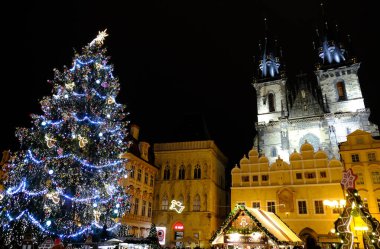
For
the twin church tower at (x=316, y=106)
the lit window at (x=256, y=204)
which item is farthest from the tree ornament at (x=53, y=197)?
the twin church tower at (x=316, y=106)

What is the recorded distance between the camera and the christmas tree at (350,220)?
13359 mm

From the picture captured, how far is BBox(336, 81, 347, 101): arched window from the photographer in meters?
40.1

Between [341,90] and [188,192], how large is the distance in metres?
24.9

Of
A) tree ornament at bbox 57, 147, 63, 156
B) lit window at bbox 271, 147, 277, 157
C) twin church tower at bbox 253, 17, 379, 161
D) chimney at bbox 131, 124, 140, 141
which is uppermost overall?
twin church tower at bbox 253, 17, 379, 161

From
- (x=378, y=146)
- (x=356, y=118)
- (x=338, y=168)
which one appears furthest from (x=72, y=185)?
(x=356, y=118)

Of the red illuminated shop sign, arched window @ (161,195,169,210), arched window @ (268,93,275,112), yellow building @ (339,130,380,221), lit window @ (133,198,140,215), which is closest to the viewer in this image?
yellow building @ (339,130,380,221)

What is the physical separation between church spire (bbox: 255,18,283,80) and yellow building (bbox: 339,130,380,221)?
54.0ft

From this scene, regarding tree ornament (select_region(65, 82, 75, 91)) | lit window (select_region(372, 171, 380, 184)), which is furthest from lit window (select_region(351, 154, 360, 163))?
tree ornament (select_region(65, 82, 75, 91))

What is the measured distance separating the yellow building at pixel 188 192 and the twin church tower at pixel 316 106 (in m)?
8.34

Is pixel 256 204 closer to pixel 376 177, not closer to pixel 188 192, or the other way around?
pixel 188 192

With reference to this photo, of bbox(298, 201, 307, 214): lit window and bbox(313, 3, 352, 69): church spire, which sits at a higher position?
bbox(313, 3, 352, 69): church spire

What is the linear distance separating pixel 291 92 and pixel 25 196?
38881 millimetres

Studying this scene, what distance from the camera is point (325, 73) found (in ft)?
138

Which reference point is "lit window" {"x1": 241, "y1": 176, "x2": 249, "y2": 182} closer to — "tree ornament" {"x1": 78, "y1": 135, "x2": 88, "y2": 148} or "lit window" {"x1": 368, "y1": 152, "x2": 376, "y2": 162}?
"lit window" {"x1": 368, "y1": 152, "x2": 376, "y2": 162}
